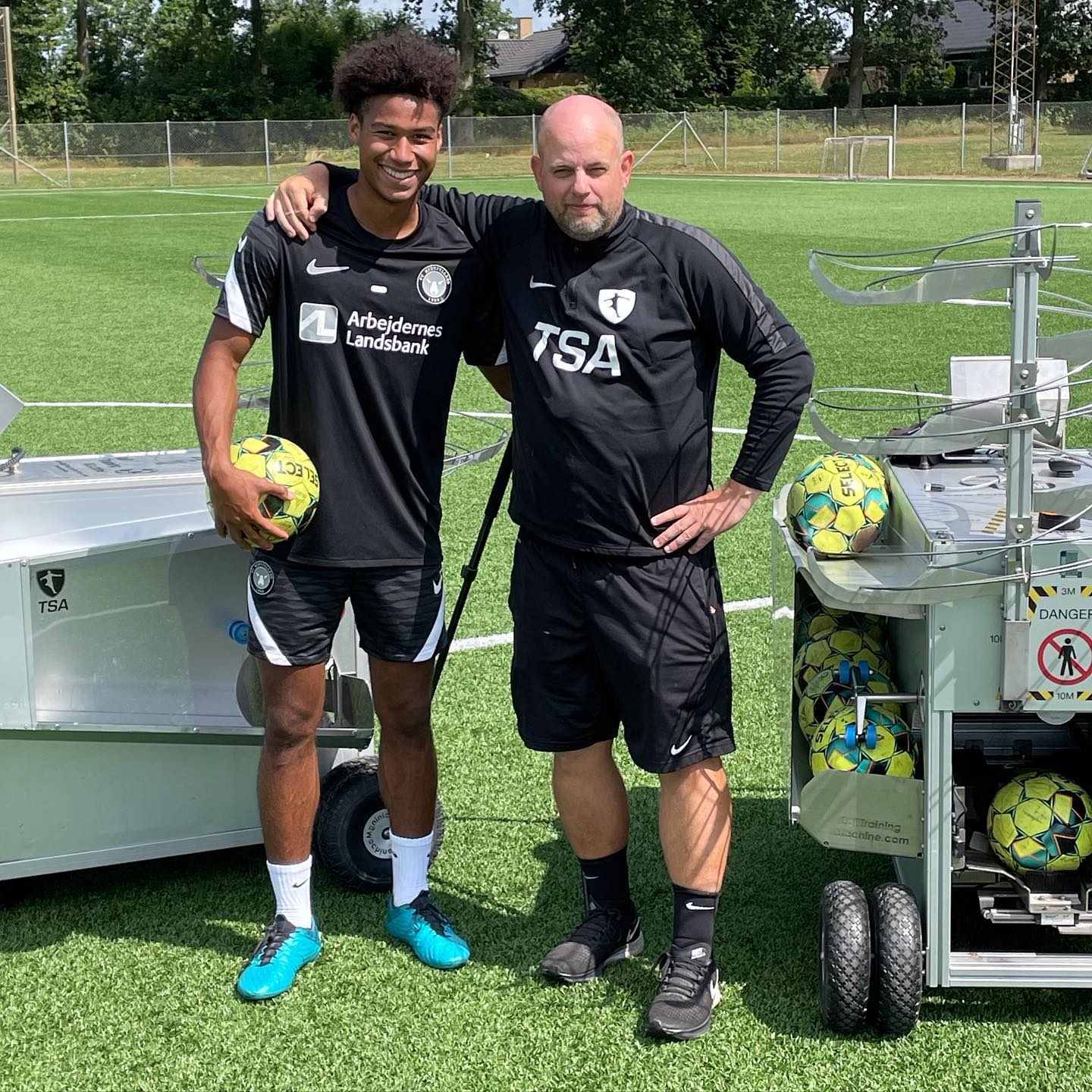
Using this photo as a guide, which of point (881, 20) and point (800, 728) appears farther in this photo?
point (881, 20)

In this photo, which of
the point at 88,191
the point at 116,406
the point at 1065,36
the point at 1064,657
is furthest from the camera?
the point at 1065,36

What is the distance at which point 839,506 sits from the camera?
143 inches

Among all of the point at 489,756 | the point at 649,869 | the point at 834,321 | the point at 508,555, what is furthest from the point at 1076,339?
the point at 834,321

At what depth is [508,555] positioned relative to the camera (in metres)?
7.49

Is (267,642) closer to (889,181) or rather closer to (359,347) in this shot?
(359,347)

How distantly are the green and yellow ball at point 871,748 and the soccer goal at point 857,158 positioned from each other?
41.5 meters

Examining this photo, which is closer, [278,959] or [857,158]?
[278,959]

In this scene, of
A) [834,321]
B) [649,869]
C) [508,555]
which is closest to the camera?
[649,869]

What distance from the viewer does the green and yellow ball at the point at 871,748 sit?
3.50m

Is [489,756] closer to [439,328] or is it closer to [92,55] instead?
[439,328]

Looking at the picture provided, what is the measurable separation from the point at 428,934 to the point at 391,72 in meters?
2.19

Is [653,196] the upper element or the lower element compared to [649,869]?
upper

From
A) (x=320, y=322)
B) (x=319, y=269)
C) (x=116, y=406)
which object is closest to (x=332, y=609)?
(x=320, y=322)

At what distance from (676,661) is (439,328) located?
1004 mm
